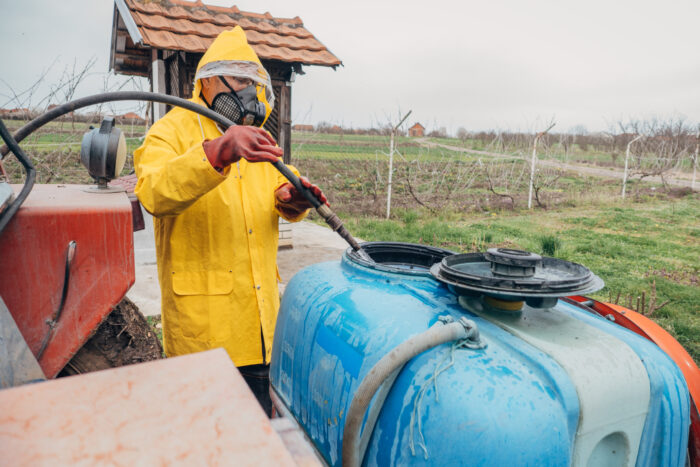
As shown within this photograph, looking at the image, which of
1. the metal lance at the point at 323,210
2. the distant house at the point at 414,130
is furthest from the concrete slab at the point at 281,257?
the distant house at the point at 414,130

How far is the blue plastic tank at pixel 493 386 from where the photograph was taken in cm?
102

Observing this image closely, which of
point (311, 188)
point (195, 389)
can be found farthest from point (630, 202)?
point (195, 389)

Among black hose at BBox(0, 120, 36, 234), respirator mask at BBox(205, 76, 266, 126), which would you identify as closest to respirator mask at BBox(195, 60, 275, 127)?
respirator mask at BBox(205, 76, 266, 126)

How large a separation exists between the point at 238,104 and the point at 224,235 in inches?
21.3

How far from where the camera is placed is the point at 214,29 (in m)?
5.14

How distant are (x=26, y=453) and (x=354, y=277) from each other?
3.61 feet

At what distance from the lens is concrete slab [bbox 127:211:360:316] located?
14.6 feet

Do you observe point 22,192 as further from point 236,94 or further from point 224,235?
point 236,94

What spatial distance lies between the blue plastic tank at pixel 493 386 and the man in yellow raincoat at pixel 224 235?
56 centimetres

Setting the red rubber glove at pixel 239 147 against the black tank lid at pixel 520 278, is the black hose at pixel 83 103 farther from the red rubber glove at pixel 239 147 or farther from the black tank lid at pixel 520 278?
the black tank lid at pixel 520 278

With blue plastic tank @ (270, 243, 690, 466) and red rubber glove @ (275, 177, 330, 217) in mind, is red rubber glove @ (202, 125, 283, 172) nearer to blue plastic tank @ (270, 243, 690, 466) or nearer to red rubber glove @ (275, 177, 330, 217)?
red rubber glove @ (275, 177, 330, 217)

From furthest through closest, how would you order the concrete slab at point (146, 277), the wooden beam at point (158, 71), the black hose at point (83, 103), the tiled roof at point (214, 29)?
1. the wooden beam at point (158, 71)
2. the tiled roof at point (214, 29)
3. the concrete slab at point (146, 277)
4. the black hose at point (83, 103)

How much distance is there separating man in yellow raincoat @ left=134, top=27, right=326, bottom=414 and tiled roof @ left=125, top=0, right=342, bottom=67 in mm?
2979

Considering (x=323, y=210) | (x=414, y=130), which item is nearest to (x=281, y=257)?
(x=323, y=210)
